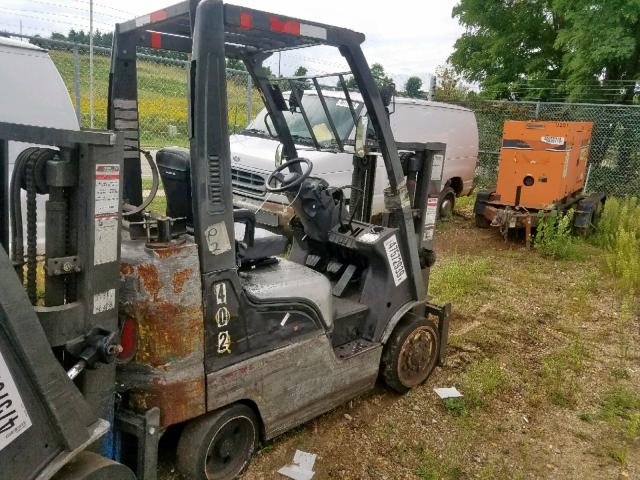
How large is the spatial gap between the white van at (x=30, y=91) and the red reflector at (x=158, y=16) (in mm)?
2131

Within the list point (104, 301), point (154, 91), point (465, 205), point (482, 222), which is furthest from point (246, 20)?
point (465, 205)

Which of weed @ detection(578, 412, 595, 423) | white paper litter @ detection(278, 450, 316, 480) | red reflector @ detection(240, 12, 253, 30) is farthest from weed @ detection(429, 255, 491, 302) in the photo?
red reflector @ detection(240, 12, 253, 30)

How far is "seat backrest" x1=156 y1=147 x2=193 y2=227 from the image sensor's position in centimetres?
302

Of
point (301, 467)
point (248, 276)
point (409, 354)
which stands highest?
point (248, 276)

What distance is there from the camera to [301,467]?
3.51 m

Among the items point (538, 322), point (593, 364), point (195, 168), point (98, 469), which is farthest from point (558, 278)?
point (98, 469)

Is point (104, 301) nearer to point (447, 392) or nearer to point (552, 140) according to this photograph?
point (447, 392)

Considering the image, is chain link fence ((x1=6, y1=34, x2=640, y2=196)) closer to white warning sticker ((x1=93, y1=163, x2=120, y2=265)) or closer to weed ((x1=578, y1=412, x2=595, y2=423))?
weed ((x1=578, y1=412, x2=595, y2=423))

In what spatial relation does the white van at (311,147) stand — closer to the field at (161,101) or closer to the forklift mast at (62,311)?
the field at (161,101)

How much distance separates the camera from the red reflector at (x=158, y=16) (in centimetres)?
305

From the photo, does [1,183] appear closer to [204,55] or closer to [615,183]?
[204,55]

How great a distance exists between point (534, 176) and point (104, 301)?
8266 millimetres

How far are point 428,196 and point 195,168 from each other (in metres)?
2.38

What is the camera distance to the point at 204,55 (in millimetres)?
2750
